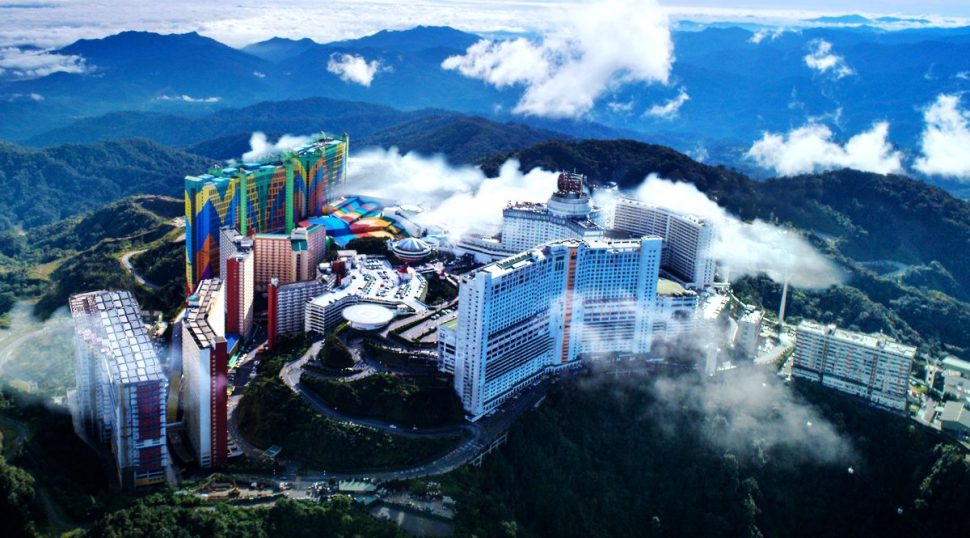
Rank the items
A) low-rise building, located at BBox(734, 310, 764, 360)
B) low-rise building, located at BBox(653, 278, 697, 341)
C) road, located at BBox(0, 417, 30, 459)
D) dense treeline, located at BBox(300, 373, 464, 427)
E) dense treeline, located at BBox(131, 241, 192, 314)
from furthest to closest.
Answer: dense treeline, located at BBox(131, 241, 192, 314), low-rise building, located at BBox(734, 310, 764, 360), low-rise building, located at BBox(653, 278, 697, 341), dense treeline, located at BBox(300, 373, 464, 427), road, located at BBox(0, 417, 30, 459)

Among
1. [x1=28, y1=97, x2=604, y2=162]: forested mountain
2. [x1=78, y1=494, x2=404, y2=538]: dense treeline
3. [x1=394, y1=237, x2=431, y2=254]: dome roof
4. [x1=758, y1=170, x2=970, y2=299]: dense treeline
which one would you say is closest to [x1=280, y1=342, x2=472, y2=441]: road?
[x1=78, y1=494, x2=404, y2=538]: dense treeline

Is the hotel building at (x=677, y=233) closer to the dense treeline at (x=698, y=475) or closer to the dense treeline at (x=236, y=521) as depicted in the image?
the dense treeline at (x=698, y=475)

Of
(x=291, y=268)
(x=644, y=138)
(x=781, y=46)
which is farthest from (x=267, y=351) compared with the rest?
(x=781, y=46)

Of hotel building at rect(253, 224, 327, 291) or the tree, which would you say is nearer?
the tree

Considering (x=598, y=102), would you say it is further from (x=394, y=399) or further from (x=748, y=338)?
(x=394, y=399)

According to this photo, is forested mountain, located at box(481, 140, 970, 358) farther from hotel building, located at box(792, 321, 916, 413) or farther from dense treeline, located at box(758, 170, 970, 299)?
hotel building, located at box(792, 321, 916, 413)

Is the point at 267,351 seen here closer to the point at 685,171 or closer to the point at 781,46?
the point at 685,171
